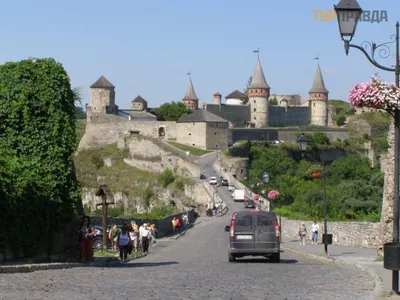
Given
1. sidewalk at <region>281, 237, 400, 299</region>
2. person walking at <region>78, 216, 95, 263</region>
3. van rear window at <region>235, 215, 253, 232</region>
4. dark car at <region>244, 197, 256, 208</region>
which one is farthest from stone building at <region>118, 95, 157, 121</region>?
person walking at <region>78, 216, 95, 263</region>

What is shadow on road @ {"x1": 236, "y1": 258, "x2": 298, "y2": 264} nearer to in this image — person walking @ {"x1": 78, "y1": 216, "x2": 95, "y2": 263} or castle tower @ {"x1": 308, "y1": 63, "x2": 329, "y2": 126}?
person walking @ {"x1": 78, "y1": 216, "x2": 95, "y2": 263}

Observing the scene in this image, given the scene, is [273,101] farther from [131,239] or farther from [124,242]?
[124,242]

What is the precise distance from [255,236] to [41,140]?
21.9ft

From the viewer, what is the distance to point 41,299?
11.9 m

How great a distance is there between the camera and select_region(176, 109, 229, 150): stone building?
115875 millimetres

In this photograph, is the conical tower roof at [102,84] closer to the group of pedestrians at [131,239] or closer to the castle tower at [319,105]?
the castle tower at [319,105]

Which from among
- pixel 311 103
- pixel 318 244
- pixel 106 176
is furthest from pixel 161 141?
pixel 318 244

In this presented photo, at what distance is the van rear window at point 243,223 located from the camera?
24.1 metres

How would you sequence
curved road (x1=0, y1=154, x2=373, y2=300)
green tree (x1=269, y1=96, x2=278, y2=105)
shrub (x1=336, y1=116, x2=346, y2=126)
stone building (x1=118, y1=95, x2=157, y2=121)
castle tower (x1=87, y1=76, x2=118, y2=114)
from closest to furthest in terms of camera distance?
curved road (x1=0, y1=154, x2=373, y2=300) < castle tower (x1=87, y1=76, x2=118, y2=114) < stone building (x1=118, y1=95, x2=157, y2=121) < shrub (x1=336, y1=116, x2=346, y2=126) < green tree (x1=269, y1=96, x2=278, y2=105)

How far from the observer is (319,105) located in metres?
154

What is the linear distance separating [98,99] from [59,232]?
359 feet

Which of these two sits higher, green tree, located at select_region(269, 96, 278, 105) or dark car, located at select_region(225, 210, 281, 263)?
green tree, located at select_region(269, 96, 278, 105)

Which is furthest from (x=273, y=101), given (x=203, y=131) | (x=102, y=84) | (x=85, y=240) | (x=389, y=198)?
(x=85, y=240)

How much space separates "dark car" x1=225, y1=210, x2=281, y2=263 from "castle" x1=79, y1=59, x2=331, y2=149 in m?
91.1
